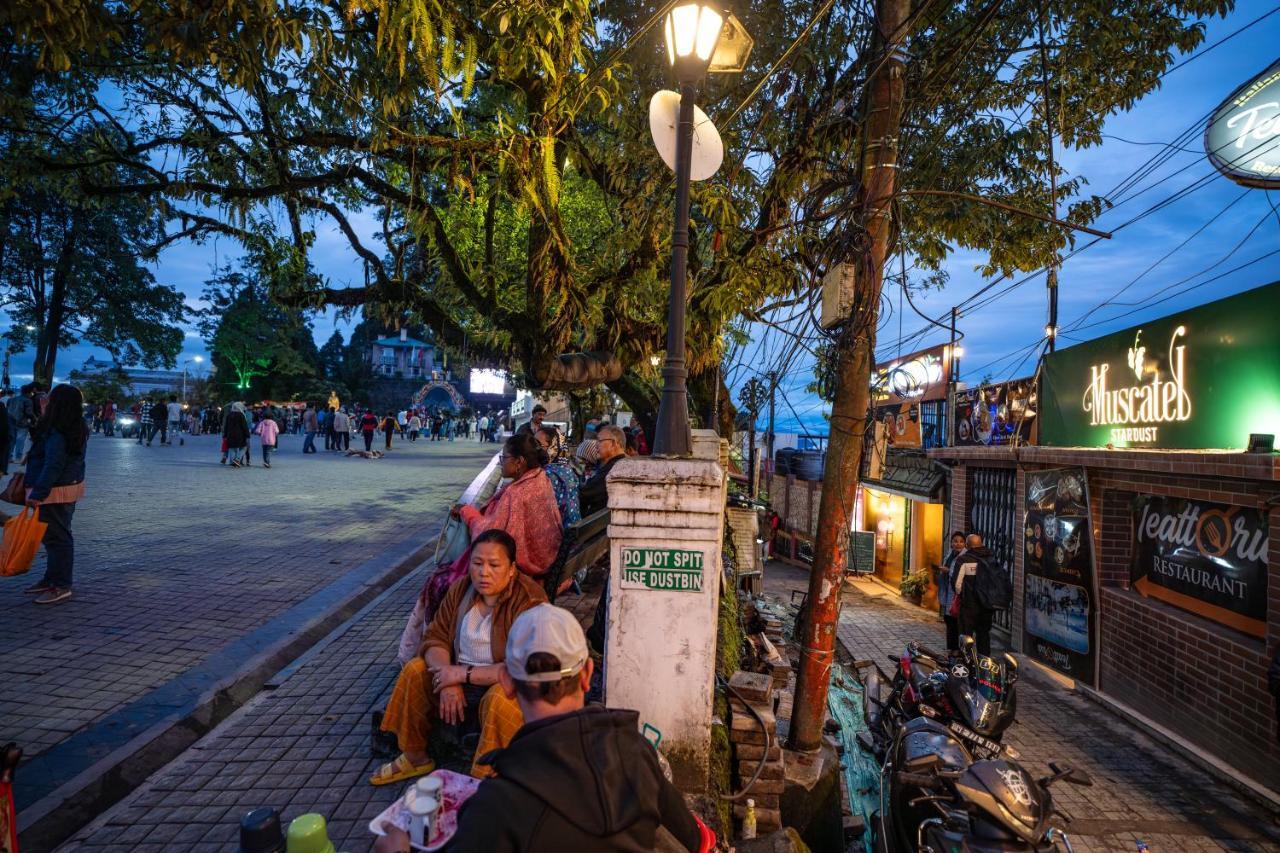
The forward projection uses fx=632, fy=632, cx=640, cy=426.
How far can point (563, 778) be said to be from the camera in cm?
164

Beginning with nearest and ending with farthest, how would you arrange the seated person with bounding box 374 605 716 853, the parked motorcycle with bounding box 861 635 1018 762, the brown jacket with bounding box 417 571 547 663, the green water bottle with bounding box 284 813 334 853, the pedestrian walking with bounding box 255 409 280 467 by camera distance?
the seated person with bounding box 374 605 716 853 → the green water bottle with bounding box 284 813 334 853 → the brown jacket with bounding box 417 571 547 663 → the parked motorcycle with bounding box 861 635 1018 762 → the pedestrian walking with bounding box 255 409 280 467

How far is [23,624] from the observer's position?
5441 mm

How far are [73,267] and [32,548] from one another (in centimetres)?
2165

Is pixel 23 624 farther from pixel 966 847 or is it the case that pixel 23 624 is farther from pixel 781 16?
pixel 781 16

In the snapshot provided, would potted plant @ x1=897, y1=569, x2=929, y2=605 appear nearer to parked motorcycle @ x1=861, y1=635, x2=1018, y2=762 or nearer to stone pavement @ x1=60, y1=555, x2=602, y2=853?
parked motorcycle @ x1=861, y1=635, x2=1018, y2=762

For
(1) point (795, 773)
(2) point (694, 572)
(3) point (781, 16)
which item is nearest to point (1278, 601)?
(1) point (795, 773)

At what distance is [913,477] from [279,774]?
46.0 ft

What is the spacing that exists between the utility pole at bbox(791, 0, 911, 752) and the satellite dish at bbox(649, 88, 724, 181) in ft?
3.71

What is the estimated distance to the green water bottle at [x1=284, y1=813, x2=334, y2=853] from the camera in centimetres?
201

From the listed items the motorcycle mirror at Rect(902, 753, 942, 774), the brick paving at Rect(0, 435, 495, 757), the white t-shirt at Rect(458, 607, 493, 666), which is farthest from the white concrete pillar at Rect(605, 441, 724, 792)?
the brick paving at Rect(0, 435, 495, 757)

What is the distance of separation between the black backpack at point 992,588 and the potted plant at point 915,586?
19.1ft

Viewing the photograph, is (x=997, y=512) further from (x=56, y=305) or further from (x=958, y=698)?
(x=56, y=305)

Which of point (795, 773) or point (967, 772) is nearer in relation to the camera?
point (967, 772)

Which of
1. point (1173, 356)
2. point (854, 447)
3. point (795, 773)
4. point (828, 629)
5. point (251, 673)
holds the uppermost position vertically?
point (1173, 356)
